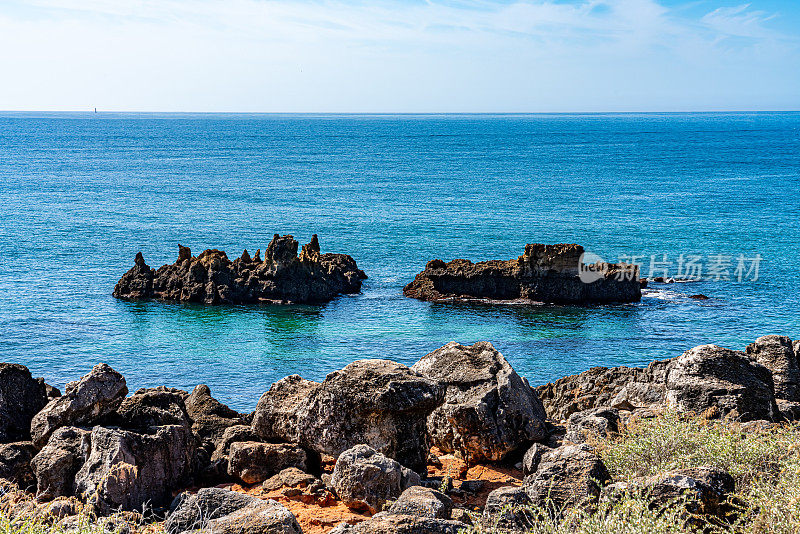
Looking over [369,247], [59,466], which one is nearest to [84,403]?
[59,466]

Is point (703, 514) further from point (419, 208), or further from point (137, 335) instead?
point (419, 208)

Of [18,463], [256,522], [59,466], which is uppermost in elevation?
[256,522]

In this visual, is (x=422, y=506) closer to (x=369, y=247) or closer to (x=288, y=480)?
(x=288, y=480)

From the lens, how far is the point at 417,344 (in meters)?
46.0

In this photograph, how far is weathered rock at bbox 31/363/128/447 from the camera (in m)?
13.7

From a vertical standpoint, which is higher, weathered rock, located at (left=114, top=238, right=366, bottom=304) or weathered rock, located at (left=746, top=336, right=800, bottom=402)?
weathered rock, located at (left=746, top=336, right=800, bottom=402)

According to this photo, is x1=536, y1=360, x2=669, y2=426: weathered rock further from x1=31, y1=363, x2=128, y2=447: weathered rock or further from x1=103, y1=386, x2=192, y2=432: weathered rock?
x1=31, y1=363, x2=128, y2=447: weathered rock

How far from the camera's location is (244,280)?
58188 mm

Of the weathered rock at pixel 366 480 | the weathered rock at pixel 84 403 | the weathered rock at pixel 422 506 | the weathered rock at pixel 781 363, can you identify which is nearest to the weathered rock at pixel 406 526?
the weathered rock at pixel 422 506

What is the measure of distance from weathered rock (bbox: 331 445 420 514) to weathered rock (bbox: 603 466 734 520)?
370 cm

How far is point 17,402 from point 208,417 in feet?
12.6

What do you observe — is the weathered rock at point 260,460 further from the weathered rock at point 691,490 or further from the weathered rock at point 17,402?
the weathered rock at point 691,490

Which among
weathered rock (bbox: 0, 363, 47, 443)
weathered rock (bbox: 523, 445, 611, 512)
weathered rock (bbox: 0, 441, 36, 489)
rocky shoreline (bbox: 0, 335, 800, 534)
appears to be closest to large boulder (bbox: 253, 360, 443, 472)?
rocky shoreline (bbox: 0, 335, 800, 534)

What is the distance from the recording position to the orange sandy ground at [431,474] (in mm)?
11922
